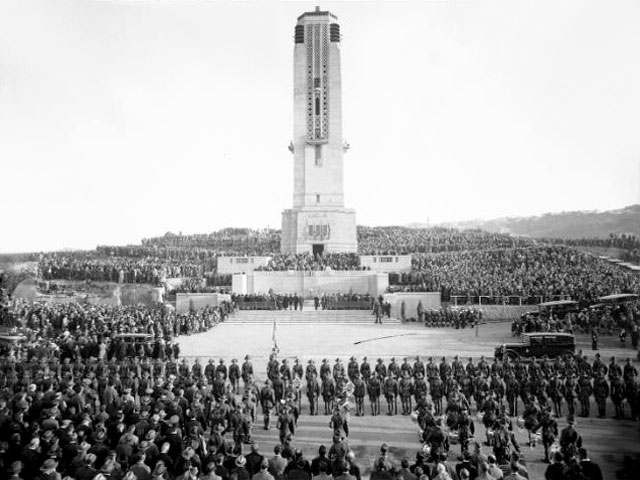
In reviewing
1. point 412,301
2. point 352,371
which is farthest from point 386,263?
point 352,371

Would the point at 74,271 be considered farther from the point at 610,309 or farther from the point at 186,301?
the point at 610,309

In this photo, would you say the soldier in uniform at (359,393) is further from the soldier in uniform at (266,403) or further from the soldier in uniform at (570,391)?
the soldier in uniform at (570,391)

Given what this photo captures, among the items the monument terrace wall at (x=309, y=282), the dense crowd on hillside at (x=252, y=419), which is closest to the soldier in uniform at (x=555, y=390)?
the dense crowd on hillside at (x=252, y=419)

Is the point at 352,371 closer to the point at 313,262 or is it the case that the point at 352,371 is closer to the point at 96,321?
the point at 96,321

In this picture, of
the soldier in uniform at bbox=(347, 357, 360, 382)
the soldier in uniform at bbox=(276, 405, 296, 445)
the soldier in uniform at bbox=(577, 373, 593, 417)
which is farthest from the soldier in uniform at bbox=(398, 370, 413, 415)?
the soldier in uniform at bbox=(577, 373, 593, 417)

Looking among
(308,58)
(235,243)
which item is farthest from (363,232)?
(308,58)

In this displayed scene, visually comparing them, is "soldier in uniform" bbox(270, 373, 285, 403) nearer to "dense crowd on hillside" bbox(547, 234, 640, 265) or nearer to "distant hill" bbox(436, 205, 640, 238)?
"dense crowd on hillside" bbox(547, 234, 640, 265)
